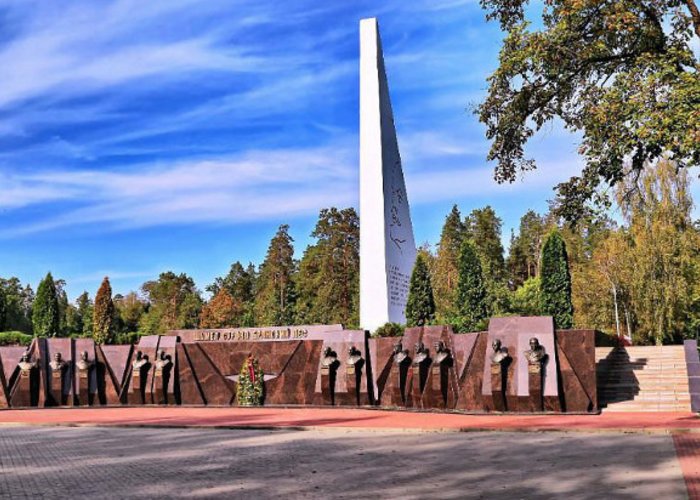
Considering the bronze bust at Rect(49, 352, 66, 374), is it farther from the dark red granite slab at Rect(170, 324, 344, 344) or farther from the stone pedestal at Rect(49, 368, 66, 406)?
the dark red granite slab at Rect(170, 324, 344, 344)

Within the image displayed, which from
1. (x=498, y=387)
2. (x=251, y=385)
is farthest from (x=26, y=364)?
Result: (x=498, y=387)

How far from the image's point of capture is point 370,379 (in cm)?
1967

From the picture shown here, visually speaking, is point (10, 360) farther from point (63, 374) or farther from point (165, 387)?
point (165, 387)

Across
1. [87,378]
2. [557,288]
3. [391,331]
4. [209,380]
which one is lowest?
[209,380]

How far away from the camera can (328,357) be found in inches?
789

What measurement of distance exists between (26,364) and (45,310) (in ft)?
84.2

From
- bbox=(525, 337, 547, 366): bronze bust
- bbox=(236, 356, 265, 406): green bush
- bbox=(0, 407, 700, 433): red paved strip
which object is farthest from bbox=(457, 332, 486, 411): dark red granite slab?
bbox=(236, 356, 265, 406): green bush

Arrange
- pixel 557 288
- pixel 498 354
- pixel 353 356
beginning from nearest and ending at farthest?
1. pixel 498 354
2. pixel 353 356
3. pixel 557 288

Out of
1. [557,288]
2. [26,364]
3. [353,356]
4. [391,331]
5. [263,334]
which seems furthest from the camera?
[557,288]

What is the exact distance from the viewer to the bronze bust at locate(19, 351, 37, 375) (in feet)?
72.2

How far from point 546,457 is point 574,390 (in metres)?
6.83

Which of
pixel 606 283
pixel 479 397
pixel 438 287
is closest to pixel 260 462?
pixel 479 397

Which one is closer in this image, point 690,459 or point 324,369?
point 690,459

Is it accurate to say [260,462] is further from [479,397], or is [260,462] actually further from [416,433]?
[479,397]
